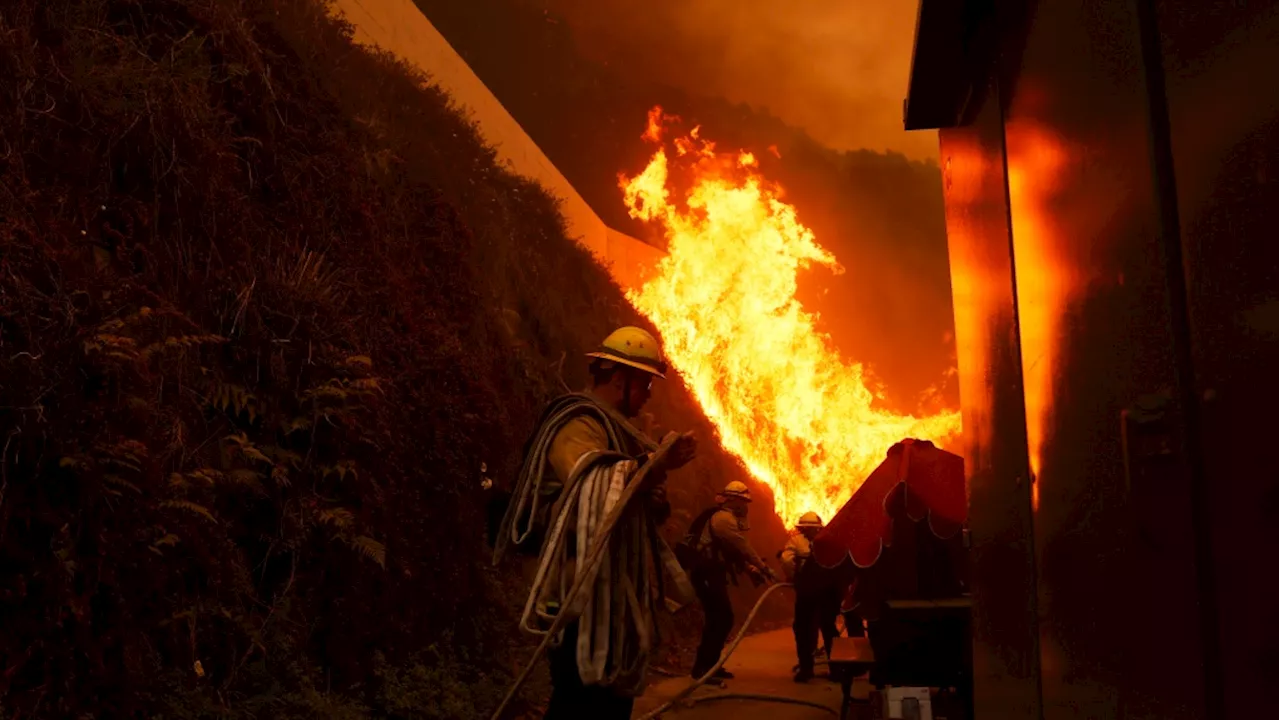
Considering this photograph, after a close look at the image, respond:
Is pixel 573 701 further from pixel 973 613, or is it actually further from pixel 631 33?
pixel 631 33

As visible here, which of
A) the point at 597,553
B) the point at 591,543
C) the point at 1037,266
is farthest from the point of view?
the point at 591,543

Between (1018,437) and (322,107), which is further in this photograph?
(322,107)

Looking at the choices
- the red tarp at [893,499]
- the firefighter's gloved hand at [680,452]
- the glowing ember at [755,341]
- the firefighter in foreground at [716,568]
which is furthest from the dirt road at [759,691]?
the glowing ember at [755,341]

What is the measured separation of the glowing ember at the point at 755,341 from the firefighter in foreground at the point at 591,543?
1922cm

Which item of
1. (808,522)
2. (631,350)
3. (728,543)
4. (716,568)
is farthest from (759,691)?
(631,350)

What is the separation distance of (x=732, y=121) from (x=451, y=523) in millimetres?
59041

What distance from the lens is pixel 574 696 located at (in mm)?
4086

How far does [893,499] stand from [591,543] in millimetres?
5140

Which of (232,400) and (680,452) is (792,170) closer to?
(232,400)

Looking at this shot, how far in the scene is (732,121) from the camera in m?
63.9

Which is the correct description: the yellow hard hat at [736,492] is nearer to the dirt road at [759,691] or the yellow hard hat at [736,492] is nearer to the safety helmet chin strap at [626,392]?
the dirt road at [759,691]

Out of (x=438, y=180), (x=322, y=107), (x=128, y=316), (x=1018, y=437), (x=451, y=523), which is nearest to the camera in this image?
(x=1018, y=437)

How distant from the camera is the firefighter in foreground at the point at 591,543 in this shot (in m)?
4.01

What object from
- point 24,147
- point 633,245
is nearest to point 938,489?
point 24,147
